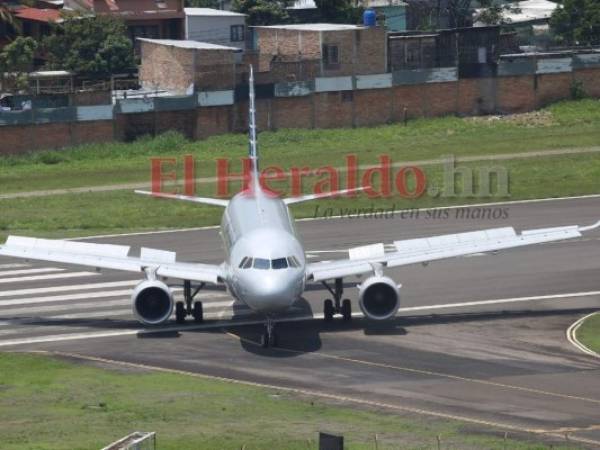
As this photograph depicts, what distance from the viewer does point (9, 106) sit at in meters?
96.6

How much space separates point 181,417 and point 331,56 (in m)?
71.1

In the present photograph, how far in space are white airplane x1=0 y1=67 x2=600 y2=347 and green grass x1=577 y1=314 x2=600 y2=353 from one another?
3091 mm

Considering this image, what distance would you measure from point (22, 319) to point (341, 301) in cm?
1078

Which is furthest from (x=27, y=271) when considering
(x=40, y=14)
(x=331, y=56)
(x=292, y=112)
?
(x=40, y=14)

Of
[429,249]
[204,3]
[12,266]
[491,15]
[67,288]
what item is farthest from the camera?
[204,3]

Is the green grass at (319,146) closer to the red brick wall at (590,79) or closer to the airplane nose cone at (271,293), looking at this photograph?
the red brick wall at (590,79)

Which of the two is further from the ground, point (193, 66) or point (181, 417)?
point (193, 66)

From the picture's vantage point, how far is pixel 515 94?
3952 inches

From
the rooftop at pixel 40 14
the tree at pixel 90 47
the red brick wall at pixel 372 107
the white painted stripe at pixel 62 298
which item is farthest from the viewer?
the rooftop at pixel 40 14

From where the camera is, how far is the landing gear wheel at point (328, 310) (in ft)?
155

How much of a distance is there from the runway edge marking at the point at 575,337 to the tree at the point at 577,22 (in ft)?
264

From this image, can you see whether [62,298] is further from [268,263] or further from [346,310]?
[268,263]

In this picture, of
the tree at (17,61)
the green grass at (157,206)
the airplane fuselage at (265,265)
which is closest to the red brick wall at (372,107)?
the green grass at (157,206)

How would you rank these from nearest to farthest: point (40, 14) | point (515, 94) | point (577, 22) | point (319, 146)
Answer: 1. point (319, 146)
2. point (515, 94)
3. point (40, 14)
4. point (577, 22)
